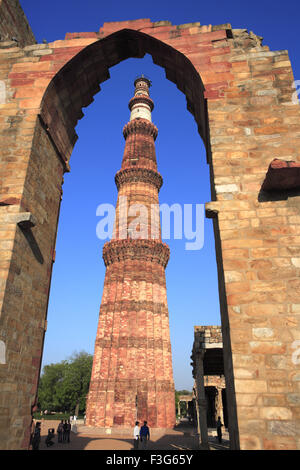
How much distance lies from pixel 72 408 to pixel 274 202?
45.9m

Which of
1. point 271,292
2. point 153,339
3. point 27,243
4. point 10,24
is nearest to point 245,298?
point 271,292

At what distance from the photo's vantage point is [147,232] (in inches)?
839

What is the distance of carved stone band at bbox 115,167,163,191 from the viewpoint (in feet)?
76.2

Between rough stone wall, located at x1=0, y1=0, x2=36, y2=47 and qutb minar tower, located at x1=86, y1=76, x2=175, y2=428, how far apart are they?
547 inches

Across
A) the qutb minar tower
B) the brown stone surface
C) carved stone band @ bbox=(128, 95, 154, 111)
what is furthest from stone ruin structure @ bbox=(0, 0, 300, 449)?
carved stone band @ bbox=(128, 95, 154, 111)

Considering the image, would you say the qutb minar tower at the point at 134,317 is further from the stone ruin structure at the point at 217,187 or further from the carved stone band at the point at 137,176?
the stone ruin structure at the point at 217,187

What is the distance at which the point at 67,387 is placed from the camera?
129 feet

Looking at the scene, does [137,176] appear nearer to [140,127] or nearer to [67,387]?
[140,127]

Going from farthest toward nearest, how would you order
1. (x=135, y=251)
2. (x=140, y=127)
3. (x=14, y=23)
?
1. (x=140, y=127)
2. (x=135, y=251)
3. (x=14, y=23)

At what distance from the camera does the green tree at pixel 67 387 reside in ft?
130

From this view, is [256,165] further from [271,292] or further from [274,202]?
[271,292]

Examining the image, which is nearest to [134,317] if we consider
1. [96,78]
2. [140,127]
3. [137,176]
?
[137,176]

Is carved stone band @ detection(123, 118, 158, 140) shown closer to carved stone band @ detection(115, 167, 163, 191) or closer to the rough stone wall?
carved stone band @ detection(115, 167, 163, 191)

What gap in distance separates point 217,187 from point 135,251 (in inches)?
640
